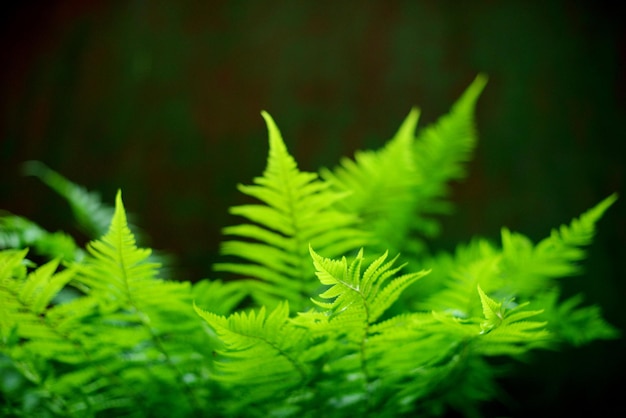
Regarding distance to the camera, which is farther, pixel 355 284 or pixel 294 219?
pixel 294 219

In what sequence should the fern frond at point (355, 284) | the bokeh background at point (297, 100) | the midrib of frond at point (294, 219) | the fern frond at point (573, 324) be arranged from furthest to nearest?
the bokeh background at point (297, 100)
the fern frond at point (573, 324)
the midrib of frond at point (294, 219)
the fern frond at point (355, 284)

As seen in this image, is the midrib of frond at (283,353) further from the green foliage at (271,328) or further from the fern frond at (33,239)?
the fern frond at (33,239)

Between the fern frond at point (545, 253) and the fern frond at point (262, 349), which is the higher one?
the fern frond at point (545, 253)

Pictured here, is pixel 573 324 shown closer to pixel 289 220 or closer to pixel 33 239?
pixel 289 220

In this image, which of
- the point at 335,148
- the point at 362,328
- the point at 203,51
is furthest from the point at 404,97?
the point at 362,328

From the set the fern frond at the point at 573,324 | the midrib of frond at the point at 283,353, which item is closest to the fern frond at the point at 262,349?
the midrib of frond at the point at 283,353

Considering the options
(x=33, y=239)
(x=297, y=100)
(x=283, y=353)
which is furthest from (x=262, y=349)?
(x=297, y=100)

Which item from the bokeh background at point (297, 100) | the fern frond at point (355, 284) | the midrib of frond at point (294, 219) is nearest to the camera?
the fern frond at point (355, 284)
